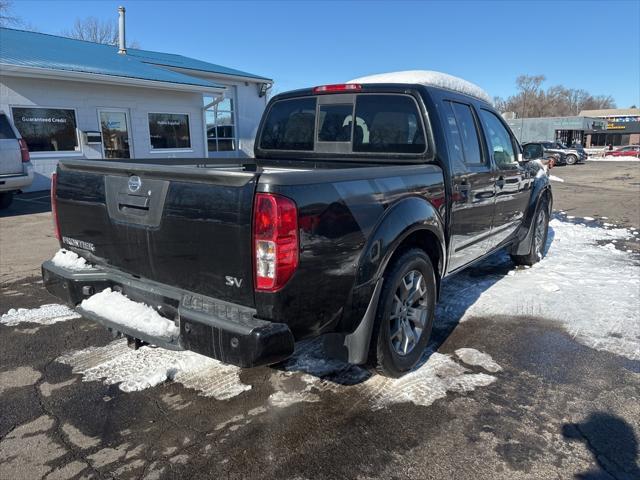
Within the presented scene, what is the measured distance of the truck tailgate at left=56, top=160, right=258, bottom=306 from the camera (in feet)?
7.57

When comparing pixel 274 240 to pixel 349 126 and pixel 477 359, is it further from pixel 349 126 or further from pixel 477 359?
pixel 477 359

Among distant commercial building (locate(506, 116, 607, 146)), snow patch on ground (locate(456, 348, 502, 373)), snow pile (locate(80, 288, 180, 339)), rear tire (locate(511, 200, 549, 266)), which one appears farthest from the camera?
distant commercial building (locate(506, 116, 607, 146))

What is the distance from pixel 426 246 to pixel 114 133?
43.7 ft

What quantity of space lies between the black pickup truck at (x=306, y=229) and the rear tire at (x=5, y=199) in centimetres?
833

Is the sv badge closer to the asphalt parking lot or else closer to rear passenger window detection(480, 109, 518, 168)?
the asphalt parking lot

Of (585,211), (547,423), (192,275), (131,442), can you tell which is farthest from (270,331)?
(585,211)

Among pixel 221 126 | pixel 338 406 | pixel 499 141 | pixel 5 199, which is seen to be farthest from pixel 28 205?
pixel 338 406

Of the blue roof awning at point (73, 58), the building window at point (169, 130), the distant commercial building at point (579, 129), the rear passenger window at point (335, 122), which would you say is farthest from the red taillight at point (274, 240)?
the distant commercial building at point (579, 129)

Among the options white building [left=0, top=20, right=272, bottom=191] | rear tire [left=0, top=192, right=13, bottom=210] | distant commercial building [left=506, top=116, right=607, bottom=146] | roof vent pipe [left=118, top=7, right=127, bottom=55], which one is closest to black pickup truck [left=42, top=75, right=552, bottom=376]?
rear tire [left=0, top=192, right=13, bottom=210]

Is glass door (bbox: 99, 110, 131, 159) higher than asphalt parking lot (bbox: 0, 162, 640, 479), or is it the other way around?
glass door (bbox: 99, 110, 131, 159)

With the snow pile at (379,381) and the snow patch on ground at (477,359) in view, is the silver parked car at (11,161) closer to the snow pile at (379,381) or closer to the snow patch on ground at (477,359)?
the snow pile at (379,381)

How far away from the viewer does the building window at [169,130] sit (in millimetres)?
15344

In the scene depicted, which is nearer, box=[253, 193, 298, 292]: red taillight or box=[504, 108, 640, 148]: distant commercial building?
box=[253, 193, 298, 292]: red taillight

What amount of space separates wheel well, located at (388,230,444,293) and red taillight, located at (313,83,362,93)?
4.56ft
